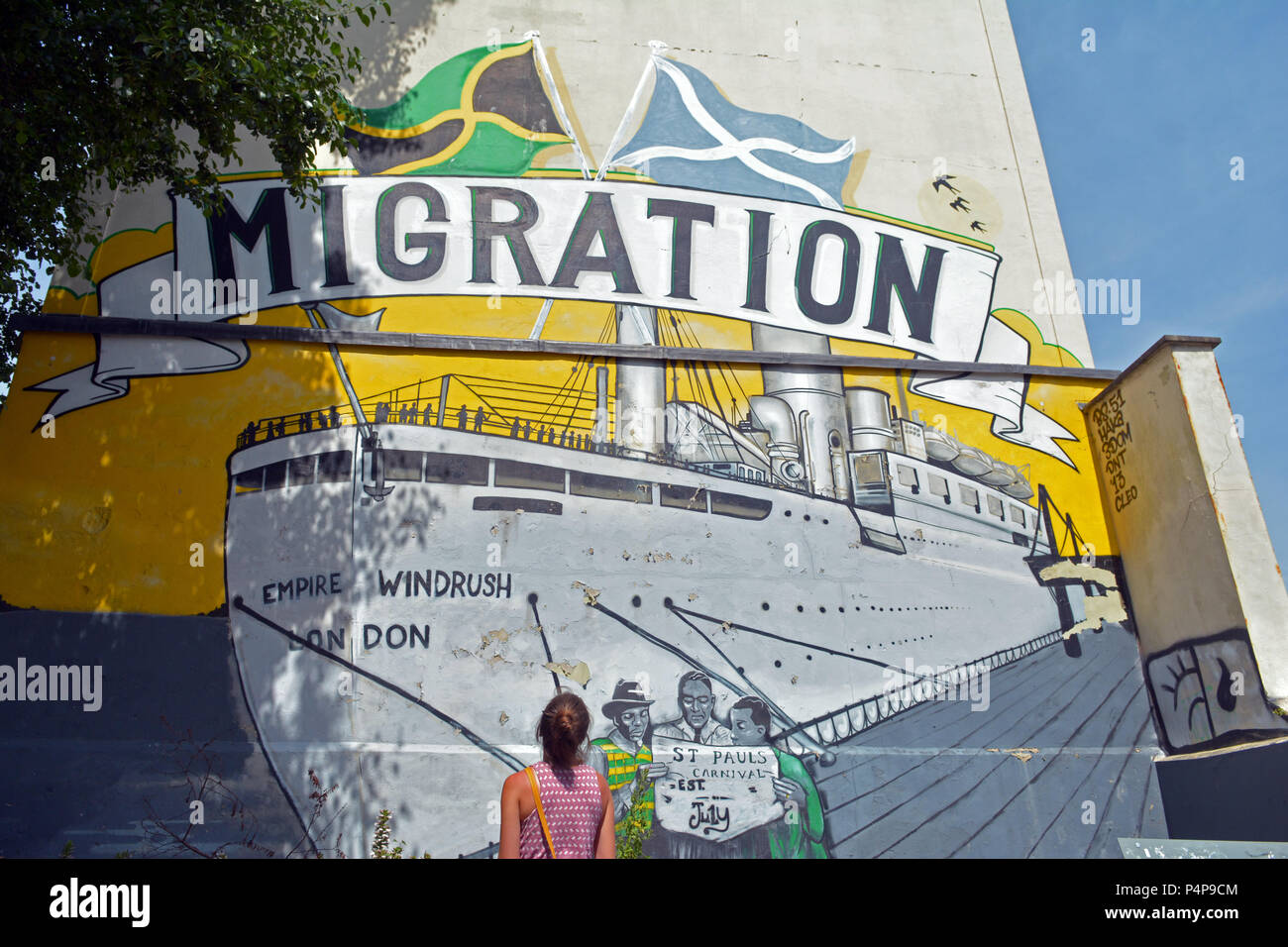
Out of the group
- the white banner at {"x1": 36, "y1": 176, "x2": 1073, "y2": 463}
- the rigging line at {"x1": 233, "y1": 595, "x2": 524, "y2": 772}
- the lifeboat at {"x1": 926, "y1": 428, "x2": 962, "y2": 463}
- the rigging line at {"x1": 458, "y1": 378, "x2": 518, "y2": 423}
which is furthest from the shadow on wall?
the lifeboat at {"x1": 926, "y1": 428, "x2": 962, "y2": 463}

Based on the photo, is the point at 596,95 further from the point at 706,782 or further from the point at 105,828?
Result: the point at 105,828

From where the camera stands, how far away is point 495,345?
897 cm

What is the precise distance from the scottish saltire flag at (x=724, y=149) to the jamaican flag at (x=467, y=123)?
3.78ft

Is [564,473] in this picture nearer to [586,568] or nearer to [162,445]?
[586,568]

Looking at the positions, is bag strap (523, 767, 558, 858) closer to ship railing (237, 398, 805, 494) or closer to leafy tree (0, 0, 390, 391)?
ship railing (237, 398, 805, 494)

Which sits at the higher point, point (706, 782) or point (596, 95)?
point (596, 95)

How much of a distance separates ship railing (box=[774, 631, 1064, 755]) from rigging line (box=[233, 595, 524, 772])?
2604 mm

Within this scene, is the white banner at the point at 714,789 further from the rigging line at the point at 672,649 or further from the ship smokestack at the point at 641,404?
the ship smokestack at the point at 641,404

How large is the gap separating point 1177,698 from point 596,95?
9225mm

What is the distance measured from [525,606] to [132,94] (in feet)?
17.8

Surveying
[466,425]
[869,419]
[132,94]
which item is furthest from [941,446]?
[132,94]

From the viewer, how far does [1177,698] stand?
335 inches

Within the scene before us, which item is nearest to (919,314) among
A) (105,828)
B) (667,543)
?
(667,543)

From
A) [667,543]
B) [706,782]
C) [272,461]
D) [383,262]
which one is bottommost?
[706,782]
